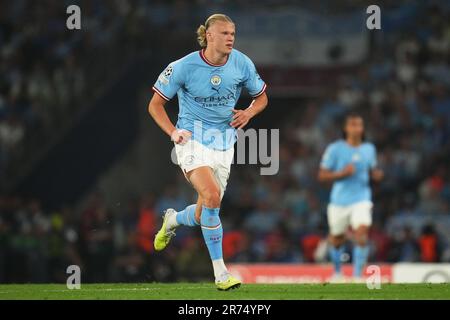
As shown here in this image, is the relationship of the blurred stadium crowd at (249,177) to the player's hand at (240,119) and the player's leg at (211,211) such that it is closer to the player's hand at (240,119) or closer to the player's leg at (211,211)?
the player's leg at (211,211)

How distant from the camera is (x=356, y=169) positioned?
17.7m

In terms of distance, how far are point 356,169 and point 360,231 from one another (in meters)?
0.91

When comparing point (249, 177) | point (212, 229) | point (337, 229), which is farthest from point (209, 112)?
point (249, 177)

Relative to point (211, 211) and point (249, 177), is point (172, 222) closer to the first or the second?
point (211, 211)

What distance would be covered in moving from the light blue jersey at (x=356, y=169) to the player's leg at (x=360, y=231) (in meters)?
0.13

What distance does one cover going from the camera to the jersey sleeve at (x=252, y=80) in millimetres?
12852

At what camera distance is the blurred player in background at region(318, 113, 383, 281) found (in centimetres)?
1752

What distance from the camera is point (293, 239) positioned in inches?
891

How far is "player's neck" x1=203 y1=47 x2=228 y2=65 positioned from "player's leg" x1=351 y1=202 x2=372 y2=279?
5.55 meters

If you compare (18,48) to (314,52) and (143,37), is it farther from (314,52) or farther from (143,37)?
(314,52)

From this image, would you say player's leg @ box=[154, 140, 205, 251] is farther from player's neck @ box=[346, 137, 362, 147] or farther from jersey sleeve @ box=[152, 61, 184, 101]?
player's neck @ box=[346, 137, 362, 147]
